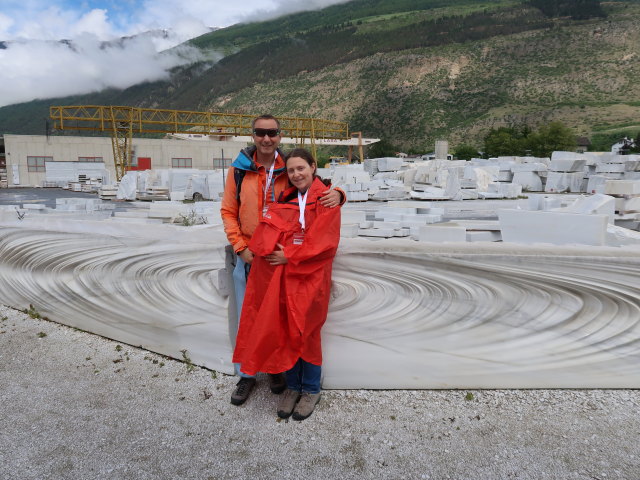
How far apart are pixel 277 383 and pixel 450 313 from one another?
4.04 ft

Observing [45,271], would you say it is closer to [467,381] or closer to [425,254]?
[425,254]

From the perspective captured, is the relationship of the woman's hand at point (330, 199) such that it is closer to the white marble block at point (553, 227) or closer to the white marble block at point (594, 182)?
the white marble block at point (553, 227)

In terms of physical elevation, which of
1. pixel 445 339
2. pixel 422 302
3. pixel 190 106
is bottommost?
pixel 445 339

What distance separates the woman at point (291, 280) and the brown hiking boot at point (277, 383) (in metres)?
0.21

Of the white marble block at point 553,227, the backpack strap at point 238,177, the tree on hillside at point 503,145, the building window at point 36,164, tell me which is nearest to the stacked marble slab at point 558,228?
the white marble block at point 553,227

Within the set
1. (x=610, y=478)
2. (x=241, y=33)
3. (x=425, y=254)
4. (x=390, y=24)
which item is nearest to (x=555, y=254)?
(x=425, y=254)

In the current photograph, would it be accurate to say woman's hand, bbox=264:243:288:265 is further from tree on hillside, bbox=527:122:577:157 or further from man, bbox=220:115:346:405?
tree on hillside, bbox=527:122:577:157

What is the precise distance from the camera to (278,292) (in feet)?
8.54

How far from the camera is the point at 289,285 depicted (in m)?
2.58

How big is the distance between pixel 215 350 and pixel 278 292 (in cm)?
113

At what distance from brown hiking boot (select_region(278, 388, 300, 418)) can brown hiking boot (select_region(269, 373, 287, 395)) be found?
2.2 inches

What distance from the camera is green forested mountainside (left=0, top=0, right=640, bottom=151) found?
64.2m

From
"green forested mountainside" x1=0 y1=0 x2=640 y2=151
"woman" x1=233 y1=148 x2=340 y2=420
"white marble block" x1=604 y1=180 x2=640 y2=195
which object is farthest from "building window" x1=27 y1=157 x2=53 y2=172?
"green forested mountainside" x1=0 y1=0 x2=640 y2=151

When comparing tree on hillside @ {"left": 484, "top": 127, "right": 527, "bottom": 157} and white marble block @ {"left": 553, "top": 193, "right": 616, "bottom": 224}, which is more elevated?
tree on hillside @ {"left": 484, "top": 127, "right": 527, "bottom": 157}
